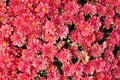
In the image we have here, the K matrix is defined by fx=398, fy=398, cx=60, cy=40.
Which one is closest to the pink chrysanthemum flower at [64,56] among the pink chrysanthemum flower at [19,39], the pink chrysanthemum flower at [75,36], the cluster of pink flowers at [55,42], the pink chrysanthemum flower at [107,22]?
the cluster of pink flowers at [55,42]

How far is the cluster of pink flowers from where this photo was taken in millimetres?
3330

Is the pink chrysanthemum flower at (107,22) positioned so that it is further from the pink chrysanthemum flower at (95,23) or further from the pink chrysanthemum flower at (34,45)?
the pink chrysanthemum flower at (34,45)

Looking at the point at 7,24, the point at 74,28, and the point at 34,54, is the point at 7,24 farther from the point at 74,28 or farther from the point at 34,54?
the point at 74,28

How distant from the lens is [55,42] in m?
3.36

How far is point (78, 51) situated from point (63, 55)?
0.54 ft

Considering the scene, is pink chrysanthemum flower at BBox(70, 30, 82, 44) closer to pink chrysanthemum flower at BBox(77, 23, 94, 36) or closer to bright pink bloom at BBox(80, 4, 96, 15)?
pink chrysanthemum flower at BBox(77, 23, 94, 36)

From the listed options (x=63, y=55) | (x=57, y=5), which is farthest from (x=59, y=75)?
(x=57, y=5)

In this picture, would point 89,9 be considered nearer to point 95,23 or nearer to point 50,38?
point 95,23

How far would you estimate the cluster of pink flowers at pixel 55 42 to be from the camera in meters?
3.33

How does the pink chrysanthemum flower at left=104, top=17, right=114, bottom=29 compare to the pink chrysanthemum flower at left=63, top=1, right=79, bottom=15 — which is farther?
the pink chrysanthemum flower at left=104, top=17, right=114, bottom=29

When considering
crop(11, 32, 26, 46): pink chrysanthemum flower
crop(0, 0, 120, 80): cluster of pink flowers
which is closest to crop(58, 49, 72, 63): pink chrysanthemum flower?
crop(0, 0, 120, 80): cluster of pink flowers

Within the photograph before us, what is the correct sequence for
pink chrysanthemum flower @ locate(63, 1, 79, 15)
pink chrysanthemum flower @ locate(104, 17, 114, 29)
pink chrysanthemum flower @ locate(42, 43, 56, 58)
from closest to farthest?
pink chrysanthemum flower @ locate(42, 43, 56, 58) < pink chrysanthemum flower @ locate(63, 1, 79, 15) < pink chrysanthemum flower @ locate(104, 17, 114, 29)

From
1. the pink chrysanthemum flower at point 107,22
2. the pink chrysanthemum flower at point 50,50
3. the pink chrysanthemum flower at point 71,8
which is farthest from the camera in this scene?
the pink chrysanthemum flower at point 107,22

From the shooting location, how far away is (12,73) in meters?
3.34
